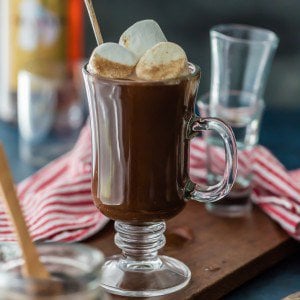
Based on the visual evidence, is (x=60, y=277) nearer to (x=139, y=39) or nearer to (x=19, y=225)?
(x=19, y=225)

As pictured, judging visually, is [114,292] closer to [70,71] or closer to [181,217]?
[181,217]

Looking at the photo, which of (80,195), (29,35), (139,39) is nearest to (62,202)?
(80,195)

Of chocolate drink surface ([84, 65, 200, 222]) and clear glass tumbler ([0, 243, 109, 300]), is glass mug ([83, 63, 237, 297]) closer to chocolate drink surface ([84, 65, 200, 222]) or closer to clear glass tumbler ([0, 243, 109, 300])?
chocolate drink surface ([84, 65, 200, 222])

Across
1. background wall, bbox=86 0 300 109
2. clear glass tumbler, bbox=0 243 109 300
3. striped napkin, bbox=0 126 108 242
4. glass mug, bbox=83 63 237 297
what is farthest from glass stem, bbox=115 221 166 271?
background wall, bbox=86 0 300 109

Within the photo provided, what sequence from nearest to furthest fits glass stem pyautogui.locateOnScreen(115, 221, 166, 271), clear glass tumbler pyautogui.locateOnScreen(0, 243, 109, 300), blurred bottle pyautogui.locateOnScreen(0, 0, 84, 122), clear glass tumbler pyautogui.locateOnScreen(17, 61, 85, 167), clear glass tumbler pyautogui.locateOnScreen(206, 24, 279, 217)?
clear glass tumbler pyautogui.locateOnScreen(0, 243, 109, 300) → glass stem pyautogui.locateOnScreen(115, 221, 166, 271) → clear glass tumbler pyautogui.locateOnScreen(206, 24, 279, 217) → clear glass tumbler pyautogui.locateOnScreen(17, 61, 85, 167) → blurred bottle pyautogui.locateOnScreen(0, 0, 84, 122)

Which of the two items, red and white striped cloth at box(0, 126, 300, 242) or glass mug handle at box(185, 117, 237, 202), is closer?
glass mug handle at box(185, 117, 237, 202)
